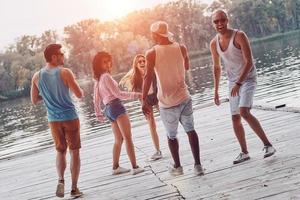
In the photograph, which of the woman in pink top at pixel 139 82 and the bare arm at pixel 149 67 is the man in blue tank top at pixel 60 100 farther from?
the woman in pink top at pixel 139 82

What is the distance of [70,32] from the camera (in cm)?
12331

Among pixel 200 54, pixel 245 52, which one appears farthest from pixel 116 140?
pixel 200 54

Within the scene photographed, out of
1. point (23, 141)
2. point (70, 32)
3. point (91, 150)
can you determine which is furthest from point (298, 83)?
point (70, 32)

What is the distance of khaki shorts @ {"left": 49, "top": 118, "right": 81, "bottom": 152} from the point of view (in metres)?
5.92

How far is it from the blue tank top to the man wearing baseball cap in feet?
3.21

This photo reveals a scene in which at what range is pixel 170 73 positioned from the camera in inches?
227

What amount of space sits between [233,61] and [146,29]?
395ft

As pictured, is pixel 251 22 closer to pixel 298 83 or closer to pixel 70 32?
pixel 70 32

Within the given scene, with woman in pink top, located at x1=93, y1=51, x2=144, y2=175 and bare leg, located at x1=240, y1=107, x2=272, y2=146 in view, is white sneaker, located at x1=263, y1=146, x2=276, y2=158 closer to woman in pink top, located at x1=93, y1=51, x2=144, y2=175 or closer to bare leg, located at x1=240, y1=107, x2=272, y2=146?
bare leg, located at x1=240, y1=107, x2=272, y2=146

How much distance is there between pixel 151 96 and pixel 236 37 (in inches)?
81.8

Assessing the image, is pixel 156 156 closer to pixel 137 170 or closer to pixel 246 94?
pixel 137 170

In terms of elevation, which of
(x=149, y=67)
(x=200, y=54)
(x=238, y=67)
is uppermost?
(x=149, y=67)

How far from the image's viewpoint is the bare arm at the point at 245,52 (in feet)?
18.8

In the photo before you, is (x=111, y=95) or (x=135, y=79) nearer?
(x=111, y=95)
